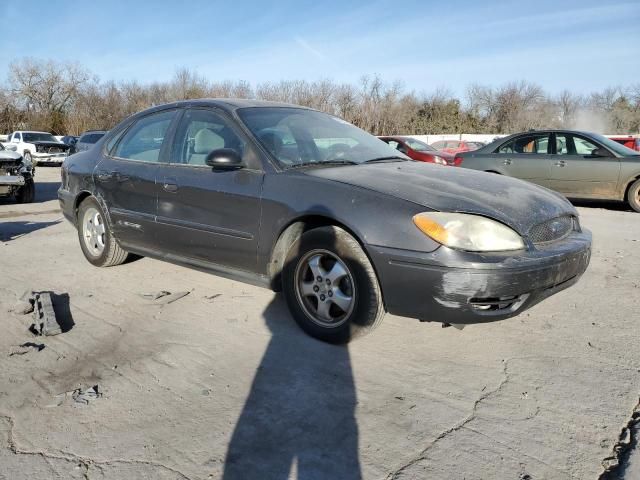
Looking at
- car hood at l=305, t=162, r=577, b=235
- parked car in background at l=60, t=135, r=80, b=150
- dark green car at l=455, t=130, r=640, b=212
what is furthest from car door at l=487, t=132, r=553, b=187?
parked car in background at l=60, t=135, r=80, b=150

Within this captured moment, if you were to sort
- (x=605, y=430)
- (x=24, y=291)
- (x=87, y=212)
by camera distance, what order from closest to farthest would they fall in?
1. (x=605, y=430)
2. (x=24, y=291)
3. (x=87, y=212)

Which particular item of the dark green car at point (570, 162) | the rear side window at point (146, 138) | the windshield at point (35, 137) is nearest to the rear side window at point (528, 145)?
the dark green car at point (570, 162)

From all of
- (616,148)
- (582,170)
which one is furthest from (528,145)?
(616,148)

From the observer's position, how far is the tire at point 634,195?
8.85 metres

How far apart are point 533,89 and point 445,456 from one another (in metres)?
58.3

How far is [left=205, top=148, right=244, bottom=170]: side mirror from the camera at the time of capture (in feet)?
11.6

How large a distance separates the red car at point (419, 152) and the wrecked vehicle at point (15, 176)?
815 cm

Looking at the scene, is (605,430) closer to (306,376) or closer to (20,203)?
(306,376)

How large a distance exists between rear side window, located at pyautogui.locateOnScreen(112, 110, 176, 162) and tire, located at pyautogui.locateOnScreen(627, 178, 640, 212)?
7.92 metres

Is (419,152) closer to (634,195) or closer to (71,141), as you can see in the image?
(634,195)

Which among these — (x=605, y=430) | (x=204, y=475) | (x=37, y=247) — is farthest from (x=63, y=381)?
(x=37, y=247)

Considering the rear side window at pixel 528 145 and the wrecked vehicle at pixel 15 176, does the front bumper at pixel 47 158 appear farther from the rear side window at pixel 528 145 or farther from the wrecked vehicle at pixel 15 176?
the rear side window at pixel 528 145

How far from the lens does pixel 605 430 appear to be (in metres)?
2.35

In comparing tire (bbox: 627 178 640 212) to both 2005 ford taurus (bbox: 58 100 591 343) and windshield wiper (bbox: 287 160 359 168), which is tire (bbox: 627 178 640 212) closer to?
2005 ford taurus (bbox: 58 100 591 343)
